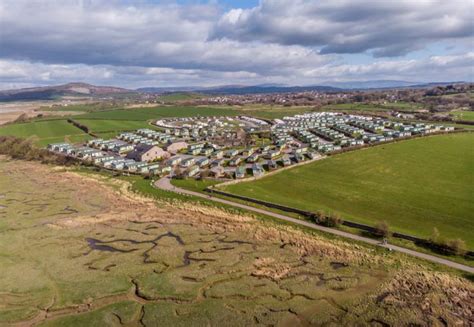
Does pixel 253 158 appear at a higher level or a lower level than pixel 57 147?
lower

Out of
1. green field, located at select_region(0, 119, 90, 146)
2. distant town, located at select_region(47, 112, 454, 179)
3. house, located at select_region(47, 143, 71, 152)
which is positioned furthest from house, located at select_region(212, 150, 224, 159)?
green field, located at select_region(0, 119, 90, 146)

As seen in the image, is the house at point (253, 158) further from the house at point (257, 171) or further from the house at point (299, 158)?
the house at point (299, 158)

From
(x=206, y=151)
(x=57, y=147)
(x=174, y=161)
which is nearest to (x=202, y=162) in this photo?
(x=174, y=161)

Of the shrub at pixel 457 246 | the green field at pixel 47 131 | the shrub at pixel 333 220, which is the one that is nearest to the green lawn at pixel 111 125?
the green field at pixel 47 131


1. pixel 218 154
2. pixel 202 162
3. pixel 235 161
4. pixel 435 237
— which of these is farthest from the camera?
pixel 218 154

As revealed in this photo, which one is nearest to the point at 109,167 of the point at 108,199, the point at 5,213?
the point at 108,199

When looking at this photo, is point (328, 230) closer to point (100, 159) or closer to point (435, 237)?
point (435, 237)

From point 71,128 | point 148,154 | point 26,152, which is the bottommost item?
point 26,152

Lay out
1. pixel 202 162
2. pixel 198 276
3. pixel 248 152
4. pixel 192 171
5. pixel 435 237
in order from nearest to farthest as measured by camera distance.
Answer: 1. pixel 198 276
2. pixel 435 237
3. pixel 192 171
4. pixel 202 162
5. pixel 248 152
